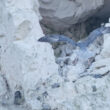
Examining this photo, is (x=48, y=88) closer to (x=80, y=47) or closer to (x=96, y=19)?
(x=80, y=47)

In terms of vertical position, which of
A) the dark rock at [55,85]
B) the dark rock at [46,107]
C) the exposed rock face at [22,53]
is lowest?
the dark rock at [46,107]

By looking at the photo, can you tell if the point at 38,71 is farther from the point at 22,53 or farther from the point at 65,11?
the point at 65,11

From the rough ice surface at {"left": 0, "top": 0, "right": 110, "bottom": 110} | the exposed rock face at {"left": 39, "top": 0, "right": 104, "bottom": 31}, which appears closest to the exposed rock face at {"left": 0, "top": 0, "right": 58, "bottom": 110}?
the rough ice surface at {"left": 0, "top": 0, "right": 110, "bottom": 110}

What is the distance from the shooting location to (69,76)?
1594 mm

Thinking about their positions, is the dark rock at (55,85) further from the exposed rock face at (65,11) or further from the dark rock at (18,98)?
the exposed rock face at (65,11)

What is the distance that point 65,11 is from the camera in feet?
7.39

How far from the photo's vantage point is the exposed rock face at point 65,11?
221 centimetres

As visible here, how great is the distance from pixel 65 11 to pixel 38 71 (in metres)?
0.79

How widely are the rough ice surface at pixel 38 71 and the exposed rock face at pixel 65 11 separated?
45 cm

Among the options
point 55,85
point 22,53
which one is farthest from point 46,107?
point 22,53

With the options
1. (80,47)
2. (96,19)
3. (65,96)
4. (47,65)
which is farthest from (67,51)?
(96,19)

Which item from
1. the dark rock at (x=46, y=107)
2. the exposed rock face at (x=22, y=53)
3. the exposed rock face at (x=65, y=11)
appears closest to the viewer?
the dark rock at (x=46, y=107)

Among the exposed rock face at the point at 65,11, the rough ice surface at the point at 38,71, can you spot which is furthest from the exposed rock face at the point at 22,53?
the exposed rock face at the point at 65,11

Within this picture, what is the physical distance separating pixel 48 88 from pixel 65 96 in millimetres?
93
